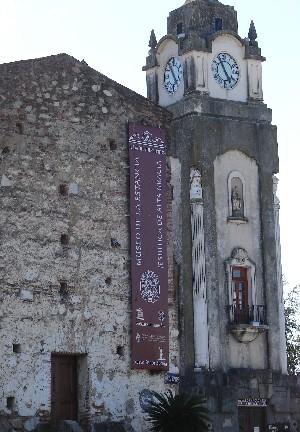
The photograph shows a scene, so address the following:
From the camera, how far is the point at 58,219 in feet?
103

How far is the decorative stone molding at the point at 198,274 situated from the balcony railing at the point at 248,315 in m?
1.17

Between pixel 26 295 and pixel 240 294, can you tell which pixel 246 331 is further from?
pixel 26 295

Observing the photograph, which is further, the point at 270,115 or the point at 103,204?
the point at 270,115

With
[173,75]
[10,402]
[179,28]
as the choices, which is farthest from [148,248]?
[179,28]

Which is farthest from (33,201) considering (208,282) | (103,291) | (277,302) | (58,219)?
(277,302)

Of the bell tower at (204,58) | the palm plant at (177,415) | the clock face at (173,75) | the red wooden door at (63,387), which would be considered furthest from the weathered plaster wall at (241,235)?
the red wooden door at (63,387)

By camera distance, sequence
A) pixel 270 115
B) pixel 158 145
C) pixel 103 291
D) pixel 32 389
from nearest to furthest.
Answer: pixel 32 389, pixel 103 291, pixel 158 145, pixel 270 115

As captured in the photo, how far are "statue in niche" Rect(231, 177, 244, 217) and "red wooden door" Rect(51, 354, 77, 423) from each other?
42.4ft

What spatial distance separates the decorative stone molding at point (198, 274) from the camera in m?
40.8

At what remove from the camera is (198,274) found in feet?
135

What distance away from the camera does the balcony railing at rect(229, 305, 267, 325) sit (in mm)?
41384

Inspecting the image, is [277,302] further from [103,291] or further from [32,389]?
[32,389]

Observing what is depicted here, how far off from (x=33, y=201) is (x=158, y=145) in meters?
5.08

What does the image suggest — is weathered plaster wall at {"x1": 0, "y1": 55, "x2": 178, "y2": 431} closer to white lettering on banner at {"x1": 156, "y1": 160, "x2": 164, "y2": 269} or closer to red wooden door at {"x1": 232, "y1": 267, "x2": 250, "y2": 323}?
white lettering on banner at {"x1": 156, "y1": 160, "x2": 164, "y2": 269}
